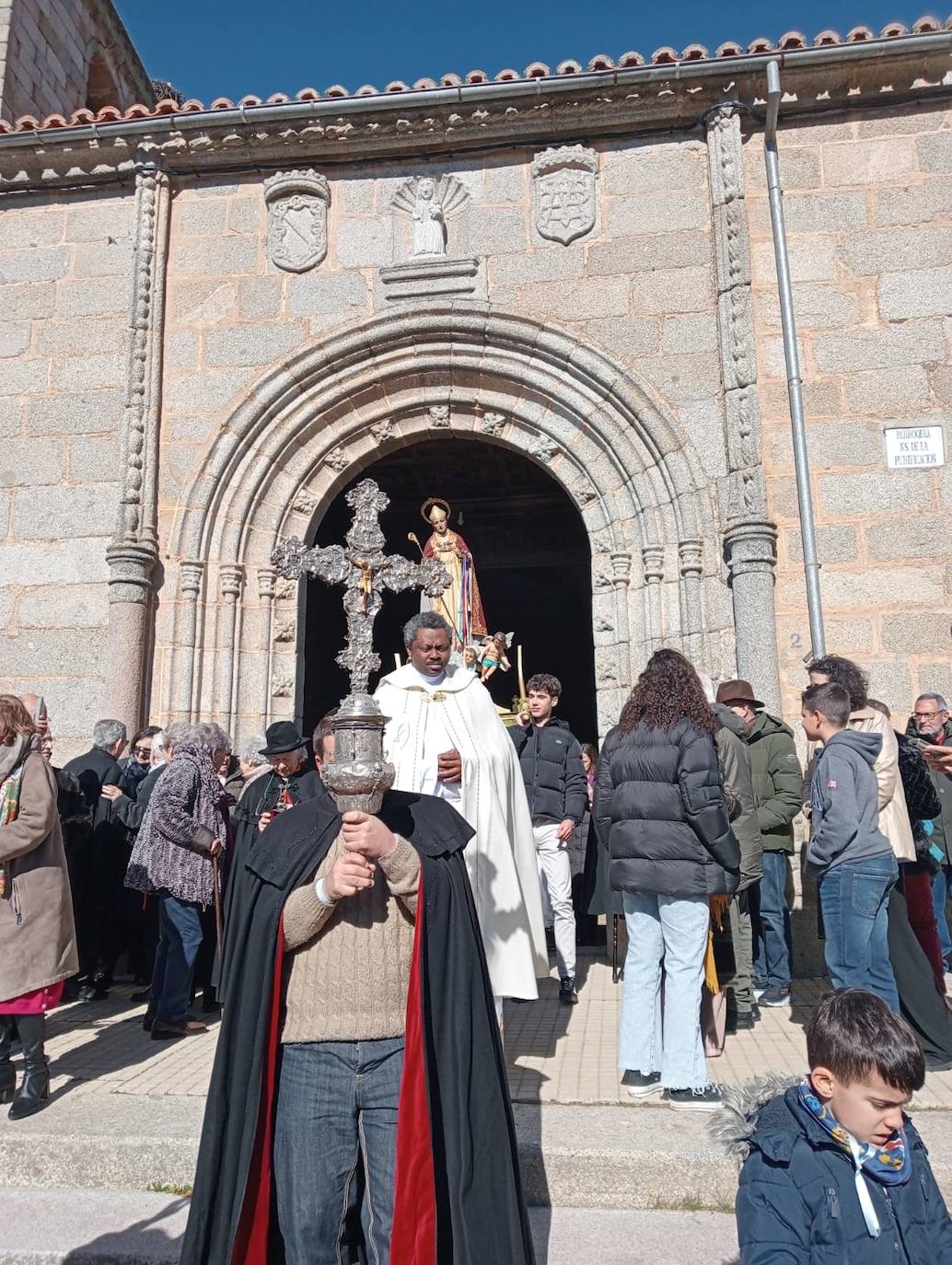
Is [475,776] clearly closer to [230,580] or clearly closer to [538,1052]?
[538,1052]

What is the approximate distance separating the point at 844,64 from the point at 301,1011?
799 centimetres

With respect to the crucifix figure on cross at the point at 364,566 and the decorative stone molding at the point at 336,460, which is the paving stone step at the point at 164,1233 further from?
the decorative stone molding at the point at 336,460

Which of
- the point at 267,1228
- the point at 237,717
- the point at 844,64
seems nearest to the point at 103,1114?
the point at 267,1228

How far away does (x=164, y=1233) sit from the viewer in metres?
2.89

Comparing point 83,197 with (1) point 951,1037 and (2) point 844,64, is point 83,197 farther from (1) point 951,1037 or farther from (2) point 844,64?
(1) point 951,1037

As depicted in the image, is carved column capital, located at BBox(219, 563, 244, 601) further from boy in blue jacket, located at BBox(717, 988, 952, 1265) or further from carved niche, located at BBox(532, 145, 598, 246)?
boy in blue jacket, located at BBox(717, 988, 952, 1265)

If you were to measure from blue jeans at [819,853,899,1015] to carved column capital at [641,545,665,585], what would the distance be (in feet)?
11.7

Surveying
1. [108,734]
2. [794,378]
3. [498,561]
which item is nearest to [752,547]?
[794,378]

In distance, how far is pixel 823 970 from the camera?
6.03 meters

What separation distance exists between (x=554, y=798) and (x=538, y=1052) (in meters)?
1.63

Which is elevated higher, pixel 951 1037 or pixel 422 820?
pixel 422 820

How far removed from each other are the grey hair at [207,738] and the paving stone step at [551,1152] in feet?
5.95

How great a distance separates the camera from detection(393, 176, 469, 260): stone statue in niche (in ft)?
→ 25.5

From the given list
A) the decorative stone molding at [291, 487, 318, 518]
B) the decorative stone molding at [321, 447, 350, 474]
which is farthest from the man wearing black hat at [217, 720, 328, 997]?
the decorative stone molding at [321, 447, 350, 474]
